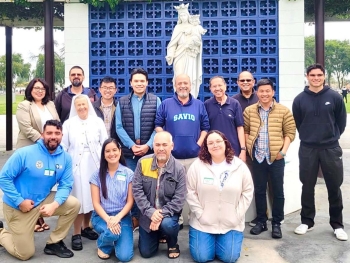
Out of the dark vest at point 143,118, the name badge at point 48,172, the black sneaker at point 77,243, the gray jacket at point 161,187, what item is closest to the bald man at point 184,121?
the dark vest at point 143,118

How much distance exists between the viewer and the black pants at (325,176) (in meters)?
4.17

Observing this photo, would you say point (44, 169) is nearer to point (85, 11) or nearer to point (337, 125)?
point (337, 125)

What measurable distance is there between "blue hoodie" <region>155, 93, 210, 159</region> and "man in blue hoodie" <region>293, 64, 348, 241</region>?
1.02 m

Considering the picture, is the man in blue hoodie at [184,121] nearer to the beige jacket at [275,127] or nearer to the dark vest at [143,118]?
the dark vest at [143,118]

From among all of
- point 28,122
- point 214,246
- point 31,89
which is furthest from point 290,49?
point 28,122

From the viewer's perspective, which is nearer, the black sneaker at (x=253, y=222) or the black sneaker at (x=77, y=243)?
the black sneaker at (x=77, y=243)

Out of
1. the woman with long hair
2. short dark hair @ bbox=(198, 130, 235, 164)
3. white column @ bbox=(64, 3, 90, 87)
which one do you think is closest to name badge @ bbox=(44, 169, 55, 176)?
the woman with long hair

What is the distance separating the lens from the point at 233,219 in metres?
3.59

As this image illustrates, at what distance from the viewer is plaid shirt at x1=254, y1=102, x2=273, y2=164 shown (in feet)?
13.9

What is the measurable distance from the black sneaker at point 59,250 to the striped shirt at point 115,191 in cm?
51

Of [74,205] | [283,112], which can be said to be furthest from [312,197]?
[74,205]

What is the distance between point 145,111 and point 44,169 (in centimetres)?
122

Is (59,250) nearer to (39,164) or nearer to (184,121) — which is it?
(39,164)

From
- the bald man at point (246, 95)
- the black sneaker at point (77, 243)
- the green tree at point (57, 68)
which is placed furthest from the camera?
the green tree at point (57, 68)
